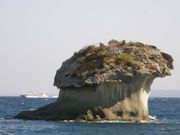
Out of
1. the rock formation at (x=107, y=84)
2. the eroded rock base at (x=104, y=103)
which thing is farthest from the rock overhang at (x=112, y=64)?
the eroded rock base at (x=104, y=103)

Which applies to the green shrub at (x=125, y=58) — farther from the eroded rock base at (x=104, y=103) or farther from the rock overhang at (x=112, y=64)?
the eroded rock base at (x=104, y=103)

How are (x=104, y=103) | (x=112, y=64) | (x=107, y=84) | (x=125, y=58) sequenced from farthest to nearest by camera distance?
(x=125, y=58) → (x=112, y=64) → (x=107, y=84) → (x=104, y=103)

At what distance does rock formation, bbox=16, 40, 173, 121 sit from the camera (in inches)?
2741

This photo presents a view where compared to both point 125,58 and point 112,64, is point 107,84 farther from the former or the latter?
point 125,58

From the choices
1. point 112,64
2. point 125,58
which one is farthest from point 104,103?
point 125,58

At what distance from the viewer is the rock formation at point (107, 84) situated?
69.6m

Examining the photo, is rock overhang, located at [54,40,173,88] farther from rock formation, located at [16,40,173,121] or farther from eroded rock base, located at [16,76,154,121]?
eroded rock base, located at [16,76,154,121]

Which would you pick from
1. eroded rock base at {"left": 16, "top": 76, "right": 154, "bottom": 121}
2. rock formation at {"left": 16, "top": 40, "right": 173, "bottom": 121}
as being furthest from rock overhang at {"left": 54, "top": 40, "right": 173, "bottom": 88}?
eroded rock base at {"left": 16, "top": 76, "right": 154, "bottom": 121}

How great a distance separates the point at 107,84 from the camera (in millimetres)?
70250

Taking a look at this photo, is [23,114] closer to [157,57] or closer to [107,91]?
[107,91]

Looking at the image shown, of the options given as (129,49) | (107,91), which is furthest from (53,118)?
(129,49)

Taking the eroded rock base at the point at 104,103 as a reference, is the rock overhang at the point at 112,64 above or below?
above

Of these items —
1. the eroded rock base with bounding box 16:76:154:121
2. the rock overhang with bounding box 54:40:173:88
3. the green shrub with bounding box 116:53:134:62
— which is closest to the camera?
the eroded rock base with bounding box 16:76:154:121

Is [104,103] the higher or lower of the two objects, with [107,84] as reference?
lower
